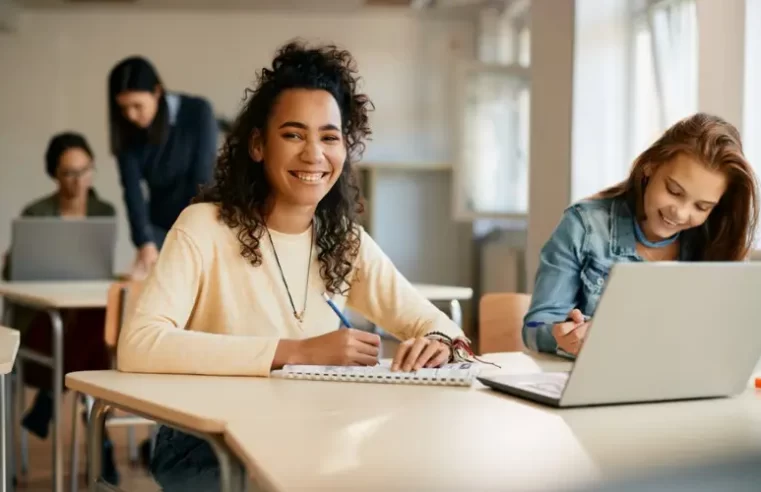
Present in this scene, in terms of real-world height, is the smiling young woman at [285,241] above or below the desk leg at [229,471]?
above

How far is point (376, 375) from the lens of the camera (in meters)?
1.45

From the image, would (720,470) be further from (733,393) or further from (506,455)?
(733,393)

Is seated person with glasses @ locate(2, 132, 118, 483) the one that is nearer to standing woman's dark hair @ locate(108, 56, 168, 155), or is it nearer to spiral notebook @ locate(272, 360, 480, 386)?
standing woman's dark hair @ locate(108, 56, 168, 155)

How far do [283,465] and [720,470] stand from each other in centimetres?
43

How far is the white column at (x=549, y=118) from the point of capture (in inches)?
144

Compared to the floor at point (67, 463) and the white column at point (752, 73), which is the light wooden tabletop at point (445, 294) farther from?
the white column at point (752, 73)

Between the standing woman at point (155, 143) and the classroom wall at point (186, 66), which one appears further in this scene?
the classroom wall at point (186, 66)

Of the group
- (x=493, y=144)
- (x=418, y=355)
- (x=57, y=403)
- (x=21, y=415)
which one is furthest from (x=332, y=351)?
(x=493, y=144)

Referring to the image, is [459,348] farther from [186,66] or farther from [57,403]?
[186,66]

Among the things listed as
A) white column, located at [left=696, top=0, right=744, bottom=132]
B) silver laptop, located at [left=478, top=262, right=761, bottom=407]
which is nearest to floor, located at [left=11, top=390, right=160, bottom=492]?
white column, located at [left=696, top=0, right=744, bottom=132]

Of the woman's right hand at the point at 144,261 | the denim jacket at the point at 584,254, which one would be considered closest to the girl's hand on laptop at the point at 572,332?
the denim jacket at the point at 584,254

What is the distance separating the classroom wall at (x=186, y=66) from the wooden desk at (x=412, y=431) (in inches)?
278

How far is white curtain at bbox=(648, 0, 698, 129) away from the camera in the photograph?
169 inches

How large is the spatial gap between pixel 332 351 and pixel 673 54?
330 cm
